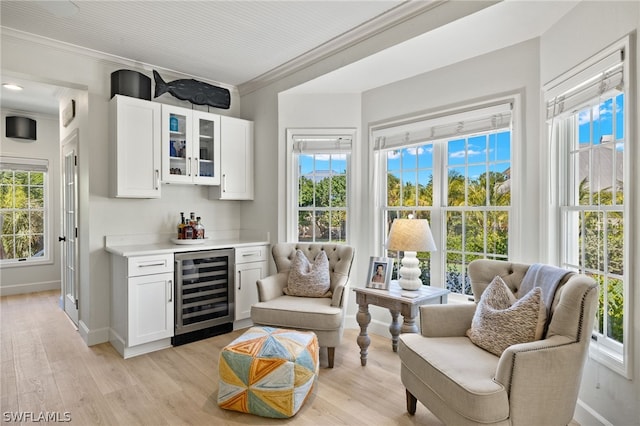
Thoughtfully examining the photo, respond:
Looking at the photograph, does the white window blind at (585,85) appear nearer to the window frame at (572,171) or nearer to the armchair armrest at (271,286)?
the window frame at (572,171)

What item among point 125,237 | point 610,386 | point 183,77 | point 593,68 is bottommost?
point 610,386

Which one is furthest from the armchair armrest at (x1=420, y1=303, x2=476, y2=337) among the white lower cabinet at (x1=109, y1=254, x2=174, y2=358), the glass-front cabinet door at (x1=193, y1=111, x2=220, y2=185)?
the glass-front cabinet door at (x1=193, y1=111, x2=220, y2=185)

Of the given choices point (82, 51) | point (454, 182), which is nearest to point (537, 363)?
point (454, 182)

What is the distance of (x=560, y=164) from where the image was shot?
8.23 feet

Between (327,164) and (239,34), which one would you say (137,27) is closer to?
(239,34)

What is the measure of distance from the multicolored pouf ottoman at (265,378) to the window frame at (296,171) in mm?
1777

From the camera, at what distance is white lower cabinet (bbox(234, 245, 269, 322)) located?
3.77m

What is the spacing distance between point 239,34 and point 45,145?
422 centimetres

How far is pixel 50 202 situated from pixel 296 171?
13.7ft

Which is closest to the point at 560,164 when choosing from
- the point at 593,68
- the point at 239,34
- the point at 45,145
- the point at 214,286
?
the point at 593,68

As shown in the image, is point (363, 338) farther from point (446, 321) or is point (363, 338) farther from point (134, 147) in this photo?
point (134, 147)

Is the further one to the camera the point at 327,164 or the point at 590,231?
the point at 327,164

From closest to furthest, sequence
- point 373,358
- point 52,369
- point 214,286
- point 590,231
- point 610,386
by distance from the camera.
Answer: point 610,386 < point 590,231 < point 52,369 < point 373,358 < point 214,286

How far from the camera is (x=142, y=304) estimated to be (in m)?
3.14
